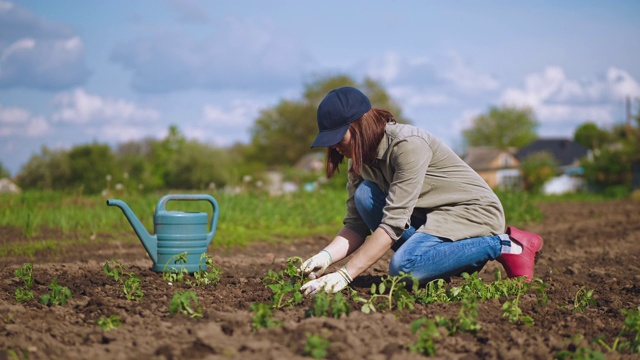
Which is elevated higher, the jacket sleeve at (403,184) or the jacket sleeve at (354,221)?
the jacket sleeve at (403,184)

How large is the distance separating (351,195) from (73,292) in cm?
175

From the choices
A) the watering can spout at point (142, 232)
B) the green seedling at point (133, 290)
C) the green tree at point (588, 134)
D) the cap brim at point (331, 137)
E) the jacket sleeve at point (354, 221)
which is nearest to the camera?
the cap brim at point (331, 137)

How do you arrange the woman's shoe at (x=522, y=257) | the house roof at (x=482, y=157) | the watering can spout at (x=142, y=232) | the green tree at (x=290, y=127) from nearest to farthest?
the woman's shoe at (x=522, y=257) → the watering can spout at (x=142, y=232) → the green tree at (x=290, y=127) → the house roof at (x=482, y=157)

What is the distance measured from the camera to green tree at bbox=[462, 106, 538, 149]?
2670 inches

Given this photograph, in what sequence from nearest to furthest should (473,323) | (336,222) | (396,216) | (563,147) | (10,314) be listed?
(473,323), (10,314), (396,216), (336,222), (563,147)

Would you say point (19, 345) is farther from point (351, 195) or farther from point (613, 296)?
point (613, 296)

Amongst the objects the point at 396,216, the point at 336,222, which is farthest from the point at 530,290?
the point at 336,222

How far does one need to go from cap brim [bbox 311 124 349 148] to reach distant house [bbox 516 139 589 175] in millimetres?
53546

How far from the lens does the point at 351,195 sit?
435cm

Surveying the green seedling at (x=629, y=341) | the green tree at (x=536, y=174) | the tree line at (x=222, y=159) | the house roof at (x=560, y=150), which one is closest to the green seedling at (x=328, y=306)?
the green seedling at (x=629, y=341)

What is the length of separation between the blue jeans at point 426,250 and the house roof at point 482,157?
159ft

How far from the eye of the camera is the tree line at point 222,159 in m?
21.0

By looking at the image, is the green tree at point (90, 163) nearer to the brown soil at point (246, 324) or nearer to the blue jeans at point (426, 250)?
the brown soil at point (246, 324)

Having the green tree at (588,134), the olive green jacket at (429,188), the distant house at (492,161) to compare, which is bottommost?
the distant house at (492,161)
